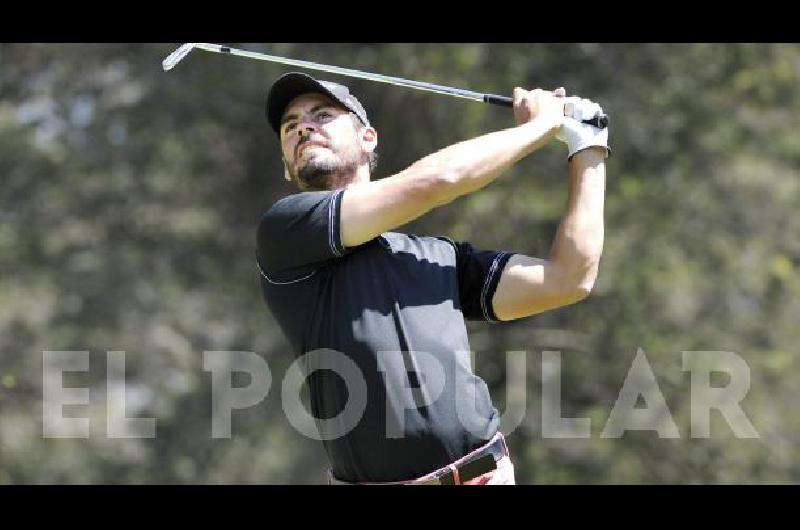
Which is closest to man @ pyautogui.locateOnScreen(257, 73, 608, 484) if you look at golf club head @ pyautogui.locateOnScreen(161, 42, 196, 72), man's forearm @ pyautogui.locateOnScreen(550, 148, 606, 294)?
man's forearm @ pyautogui.locateOnScreen(550, 148, 606, 294)

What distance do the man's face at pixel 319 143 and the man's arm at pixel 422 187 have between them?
0.78ft

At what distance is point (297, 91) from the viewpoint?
12.3ft

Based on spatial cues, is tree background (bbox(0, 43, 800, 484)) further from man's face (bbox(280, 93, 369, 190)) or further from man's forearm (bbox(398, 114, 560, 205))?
man's forearm (bbox(398, 114, 560, 205))

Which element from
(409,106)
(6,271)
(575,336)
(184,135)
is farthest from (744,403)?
(6,271)

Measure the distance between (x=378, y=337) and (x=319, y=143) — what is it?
62cm

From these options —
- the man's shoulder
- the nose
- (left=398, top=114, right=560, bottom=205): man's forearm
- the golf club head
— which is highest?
the golf club head

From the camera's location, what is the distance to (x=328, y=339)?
10.9 feet

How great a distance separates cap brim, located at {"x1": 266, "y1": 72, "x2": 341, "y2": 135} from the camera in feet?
12.1

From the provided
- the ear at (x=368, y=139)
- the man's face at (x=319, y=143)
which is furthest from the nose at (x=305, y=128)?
the ear at (x=368, y=139)

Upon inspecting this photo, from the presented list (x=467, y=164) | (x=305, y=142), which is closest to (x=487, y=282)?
(x=467, y=164)

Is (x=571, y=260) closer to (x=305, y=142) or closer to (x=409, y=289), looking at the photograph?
(x=409, y=289)

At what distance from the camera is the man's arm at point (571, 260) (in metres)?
3.51

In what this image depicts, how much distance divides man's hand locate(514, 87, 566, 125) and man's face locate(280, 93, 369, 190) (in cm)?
43

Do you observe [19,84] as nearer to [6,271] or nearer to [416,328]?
[6,271]
